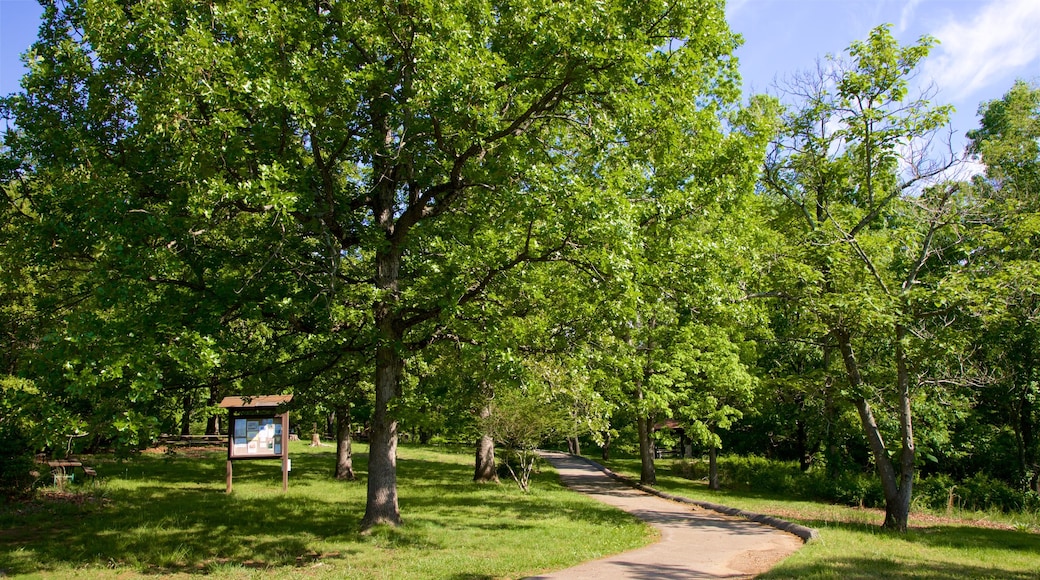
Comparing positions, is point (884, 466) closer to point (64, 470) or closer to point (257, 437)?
point (257, 437)

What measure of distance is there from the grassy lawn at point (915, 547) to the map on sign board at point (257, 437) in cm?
1303

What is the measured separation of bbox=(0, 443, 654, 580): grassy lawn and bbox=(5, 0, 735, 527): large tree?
5.62 feet

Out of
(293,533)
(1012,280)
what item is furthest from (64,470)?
(1012,280)

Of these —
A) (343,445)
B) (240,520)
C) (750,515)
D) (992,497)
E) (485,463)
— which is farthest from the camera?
(343,445)

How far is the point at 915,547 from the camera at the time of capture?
1105 cm

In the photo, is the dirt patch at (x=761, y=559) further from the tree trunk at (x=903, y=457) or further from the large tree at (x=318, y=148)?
the large tree at (x=318, y=148)

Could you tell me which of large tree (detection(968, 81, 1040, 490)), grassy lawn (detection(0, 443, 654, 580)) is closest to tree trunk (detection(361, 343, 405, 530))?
grassy lawn (detection(0, 443, 654, 580))

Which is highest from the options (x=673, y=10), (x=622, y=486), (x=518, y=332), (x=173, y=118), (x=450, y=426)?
(x=673, y=10)

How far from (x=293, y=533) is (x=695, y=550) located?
7.26 meters

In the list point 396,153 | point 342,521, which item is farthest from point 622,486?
point 396,153

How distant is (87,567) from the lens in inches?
370

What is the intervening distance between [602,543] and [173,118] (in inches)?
369

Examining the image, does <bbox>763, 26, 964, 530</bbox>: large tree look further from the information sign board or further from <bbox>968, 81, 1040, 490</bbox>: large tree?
the information sign board

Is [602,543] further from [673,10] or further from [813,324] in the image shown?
[673,10]
